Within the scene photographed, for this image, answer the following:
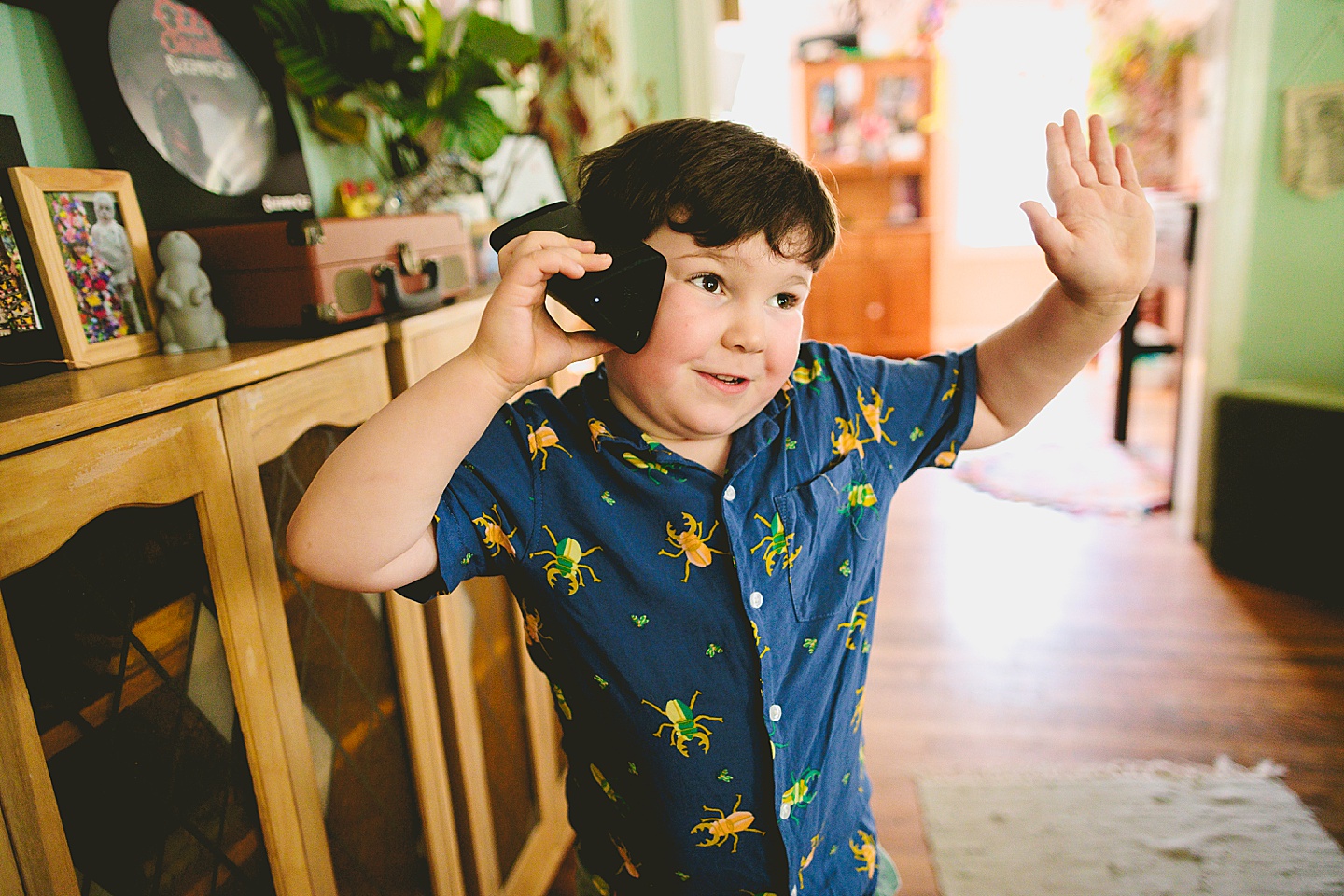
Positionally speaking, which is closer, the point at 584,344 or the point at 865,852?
the point at 584,344

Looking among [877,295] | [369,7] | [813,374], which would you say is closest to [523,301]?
[813,374]

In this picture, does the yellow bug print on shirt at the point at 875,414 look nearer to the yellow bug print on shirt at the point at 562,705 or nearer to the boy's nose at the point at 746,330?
the boy's nose at the point at 746,330

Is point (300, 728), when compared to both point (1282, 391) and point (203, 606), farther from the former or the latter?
point (1282, 391)

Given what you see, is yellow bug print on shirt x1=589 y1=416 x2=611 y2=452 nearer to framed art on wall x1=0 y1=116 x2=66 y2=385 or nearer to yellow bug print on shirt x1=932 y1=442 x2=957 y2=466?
yellow bug print on shirt x1=932 y1=442 x2=957 y2=466

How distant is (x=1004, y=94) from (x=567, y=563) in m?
6.90

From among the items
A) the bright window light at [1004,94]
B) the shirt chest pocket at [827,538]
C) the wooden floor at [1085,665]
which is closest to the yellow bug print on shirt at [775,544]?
the shirt chest pocket at [827,538]

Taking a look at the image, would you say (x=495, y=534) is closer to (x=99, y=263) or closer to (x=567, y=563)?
(x=567, y=563)

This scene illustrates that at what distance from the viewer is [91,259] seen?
0.90 metres

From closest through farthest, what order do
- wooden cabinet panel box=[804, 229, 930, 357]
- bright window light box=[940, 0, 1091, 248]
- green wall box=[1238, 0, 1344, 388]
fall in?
green wall box=[1238, 0, 1344, 388] < wooden cabinet panel box=[804, 229, 930, 357] < bright window light box=[940, 0, 1091, 248]

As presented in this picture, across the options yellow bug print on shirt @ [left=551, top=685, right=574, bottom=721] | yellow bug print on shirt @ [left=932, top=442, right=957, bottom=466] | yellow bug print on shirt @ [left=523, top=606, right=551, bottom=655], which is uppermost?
yellow bug print on shirt @ [left=932, top=442, right=957, bottom=466]

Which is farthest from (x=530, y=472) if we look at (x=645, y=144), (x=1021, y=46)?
(x=1021, y=46)

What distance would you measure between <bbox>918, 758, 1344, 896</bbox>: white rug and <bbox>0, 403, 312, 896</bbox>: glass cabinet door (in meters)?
1.33

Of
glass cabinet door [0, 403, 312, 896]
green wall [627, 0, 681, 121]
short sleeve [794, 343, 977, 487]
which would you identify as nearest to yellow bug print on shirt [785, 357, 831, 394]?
short sleeve [794, 343, 977, 487]

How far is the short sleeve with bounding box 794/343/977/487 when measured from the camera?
904mm
